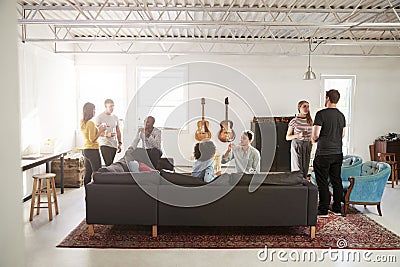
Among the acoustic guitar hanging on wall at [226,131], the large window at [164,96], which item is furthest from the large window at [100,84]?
the acoustic guitar hanging on wall at [226,131]

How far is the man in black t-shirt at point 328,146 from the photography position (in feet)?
17.0

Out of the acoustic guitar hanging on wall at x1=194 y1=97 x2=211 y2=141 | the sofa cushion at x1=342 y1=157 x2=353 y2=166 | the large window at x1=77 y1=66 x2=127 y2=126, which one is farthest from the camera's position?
the large window at x1=77 y1=66 x2=127 y2=126

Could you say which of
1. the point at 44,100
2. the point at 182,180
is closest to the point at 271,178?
the point at 182,180

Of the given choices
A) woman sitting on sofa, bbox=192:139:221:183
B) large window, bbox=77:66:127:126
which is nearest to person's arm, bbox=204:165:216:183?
woman sitting on sofa, bbox=192:139:221:183

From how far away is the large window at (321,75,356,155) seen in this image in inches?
383

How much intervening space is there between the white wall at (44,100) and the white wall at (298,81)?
4.61ft

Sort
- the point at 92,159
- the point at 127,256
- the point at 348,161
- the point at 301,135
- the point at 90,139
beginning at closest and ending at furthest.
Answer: the point at 127,256
the point at 90,139
the point at 92,159
the point at 348,161
the point at 301,135

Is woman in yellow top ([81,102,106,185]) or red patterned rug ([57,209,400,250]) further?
woman in yellow top ([81,102,106,185])

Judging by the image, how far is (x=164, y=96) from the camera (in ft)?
32.1

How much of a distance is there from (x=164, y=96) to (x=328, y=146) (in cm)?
540

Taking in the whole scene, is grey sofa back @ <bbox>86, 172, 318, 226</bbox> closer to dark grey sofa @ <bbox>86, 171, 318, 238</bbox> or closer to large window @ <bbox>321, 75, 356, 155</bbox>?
dark grey sofa @ <bbox>86, 171, 318, 238</bbox>

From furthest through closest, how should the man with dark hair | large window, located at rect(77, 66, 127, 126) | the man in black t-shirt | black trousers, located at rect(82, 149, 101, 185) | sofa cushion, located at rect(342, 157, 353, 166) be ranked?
large window, located at rect(77, 66, 127, 126)
sofa cushion, located at rect(342, 157, 353, 166)
the man with dark hair
black trousers, located at rect(82, 149, 101, 185)
the man in black t-shirt

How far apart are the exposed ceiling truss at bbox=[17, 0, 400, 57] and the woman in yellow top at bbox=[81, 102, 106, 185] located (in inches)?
51.5

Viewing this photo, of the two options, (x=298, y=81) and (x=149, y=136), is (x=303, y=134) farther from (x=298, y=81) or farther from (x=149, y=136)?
(x=298, y=81)
